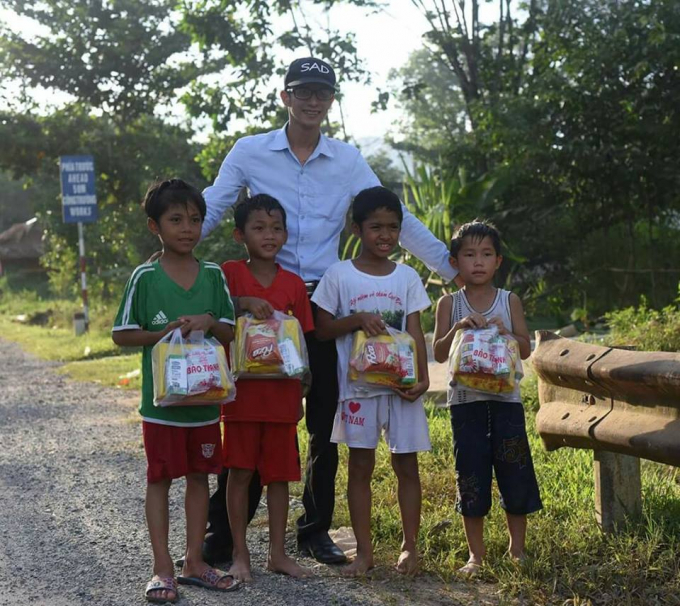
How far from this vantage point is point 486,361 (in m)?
4.17

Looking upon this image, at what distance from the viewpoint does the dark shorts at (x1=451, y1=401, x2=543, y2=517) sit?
435 centimetres

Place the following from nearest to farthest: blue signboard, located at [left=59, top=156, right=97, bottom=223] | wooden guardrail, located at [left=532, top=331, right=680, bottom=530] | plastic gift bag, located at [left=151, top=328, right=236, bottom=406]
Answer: wooden guardrail, located at [left=532, top=331, right=680, bottom=530] < plastic gift bag, located at [left=151, top=328, right=236, bottom=406] < blue signboard, located at [left=59, top=156, right=97, bottom=223]

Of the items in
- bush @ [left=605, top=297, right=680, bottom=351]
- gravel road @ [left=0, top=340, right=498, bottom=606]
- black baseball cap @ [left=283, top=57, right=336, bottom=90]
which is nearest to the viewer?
gravel road @ [left=0, top=340, right=498, bottom=606]

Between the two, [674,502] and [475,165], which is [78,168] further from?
[674,502]

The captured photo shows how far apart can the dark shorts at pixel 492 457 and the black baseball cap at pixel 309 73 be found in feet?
4.98

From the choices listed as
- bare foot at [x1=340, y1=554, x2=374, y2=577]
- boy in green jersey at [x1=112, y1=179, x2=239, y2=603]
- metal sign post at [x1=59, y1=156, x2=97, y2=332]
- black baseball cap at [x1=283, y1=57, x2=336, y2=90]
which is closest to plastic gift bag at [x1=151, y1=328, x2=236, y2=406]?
boy in green jersey at [x1=112, y1=179, x2=239, y2=603]

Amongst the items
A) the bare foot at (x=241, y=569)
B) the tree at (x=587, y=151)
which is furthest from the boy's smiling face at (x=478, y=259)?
the tree at (x=587, y=151)

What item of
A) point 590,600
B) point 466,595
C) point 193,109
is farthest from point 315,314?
point 193,109

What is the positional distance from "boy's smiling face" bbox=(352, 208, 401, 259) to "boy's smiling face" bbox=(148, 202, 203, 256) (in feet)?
2.36

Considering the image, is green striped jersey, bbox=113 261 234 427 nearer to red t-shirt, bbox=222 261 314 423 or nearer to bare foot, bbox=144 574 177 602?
red t-shirt, bbox=222 261 314 423

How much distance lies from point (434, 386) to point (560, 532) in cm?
389

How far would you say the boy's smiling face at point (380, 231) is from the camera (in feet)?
14.6

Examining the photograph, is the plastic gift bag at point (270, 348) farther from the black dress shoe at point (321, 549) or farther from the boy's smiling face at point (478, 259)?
the black dress shoe at point (321, 549)

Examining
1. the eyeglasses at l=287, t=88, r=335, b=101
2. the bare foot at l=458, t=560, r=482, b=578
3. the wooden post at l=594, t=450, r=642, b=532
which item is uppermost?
the eyeglasses at l=287, t=88, r=335, b=101
